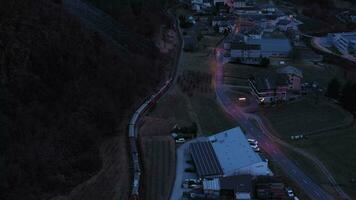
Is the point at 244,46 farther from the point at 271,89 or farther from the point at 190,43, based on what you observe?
the point at 271,89

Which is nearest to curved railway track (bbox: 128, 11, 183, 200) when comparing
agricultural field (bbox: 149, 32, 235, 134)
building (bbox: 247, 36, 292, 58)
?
agricultural field (bbox: 149, 32, 235, 134)

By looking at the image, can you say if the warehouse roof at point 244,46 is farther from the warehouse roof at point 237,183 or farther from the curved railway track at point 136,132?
the warehouse roof at point 237,183

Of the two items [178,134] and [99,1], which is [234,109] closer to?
[178,134]

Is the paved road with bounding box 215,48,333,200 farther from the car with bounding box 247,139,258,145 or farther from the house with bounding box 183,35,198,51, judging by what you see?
the house with bounding box 183,35,198,51

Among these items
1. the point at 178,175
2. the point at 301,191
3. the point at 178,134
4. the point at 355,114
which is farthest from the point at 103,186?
the point at 355,114

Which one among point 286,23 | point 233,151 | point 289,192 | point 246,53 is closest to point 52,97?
point 233,151

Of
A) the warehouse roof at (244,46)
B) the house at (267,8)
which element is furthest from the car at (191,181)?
the house at (267,8)
